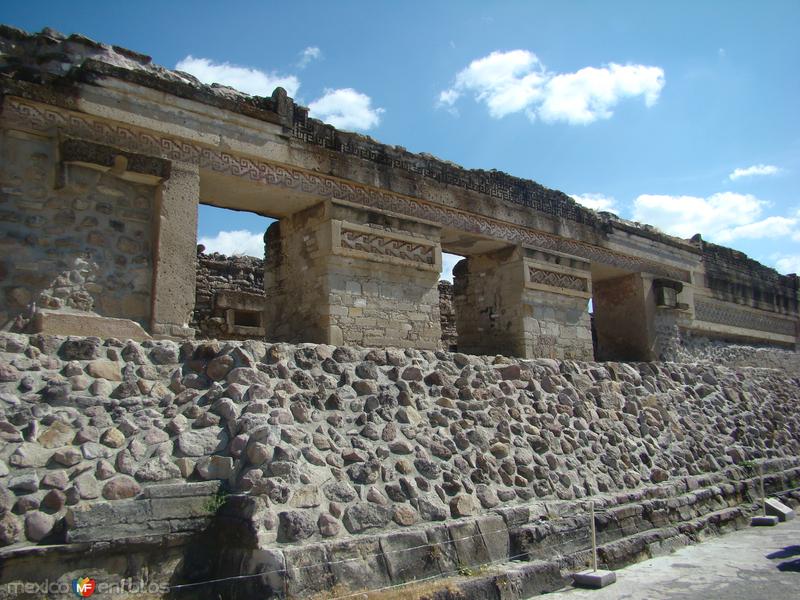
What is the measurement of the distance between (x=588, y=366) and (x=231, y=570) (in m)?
5.20

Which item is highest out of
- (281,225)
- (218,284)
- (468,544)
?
(281,225)

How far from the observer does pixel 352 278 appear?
25.2ft

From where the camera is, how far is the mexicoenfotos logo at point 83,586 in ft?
11.3

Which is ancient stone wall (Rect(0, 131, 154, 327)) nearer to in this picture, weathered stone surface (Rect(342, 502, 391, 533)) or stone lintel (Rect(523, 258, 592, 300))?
weathered stone surface (Rect(342, 502, 391, 533))

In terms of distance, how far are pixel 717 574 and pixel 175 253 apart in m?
5.53

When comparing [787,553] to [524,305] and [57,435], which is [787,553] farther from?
[57,435]

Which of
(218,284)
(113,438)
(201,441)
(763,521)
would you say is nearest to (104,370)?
(113,438)

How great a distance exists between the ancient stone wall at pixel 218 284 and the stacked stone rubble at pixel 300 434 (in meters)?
5.01

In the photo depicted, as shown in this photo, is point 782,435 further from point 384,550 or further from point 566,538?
point 384,550

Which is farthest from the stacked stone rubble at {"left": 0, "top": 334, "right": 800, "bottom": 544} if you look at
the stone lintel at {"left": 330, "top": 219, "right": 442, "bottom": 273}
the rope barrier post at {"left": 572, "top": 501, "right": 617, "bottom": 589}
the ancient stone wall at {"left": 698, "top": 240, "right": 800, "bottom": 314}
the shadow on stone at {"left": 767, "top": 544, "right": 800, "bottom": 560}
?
the ancient stone wall at {"left": 698, "top": 240, "right": 800, "bottom": 314}

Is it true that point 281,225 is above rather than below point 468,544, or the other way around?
above

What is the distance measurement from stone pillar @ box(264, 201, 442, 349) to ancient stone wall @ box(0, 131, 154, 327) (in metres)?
1.94

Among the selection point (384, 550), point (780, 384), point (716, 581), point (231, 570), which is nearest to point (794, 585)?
point (716, 581)

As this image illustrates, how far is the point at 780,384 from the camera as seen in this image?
10.8 meters
